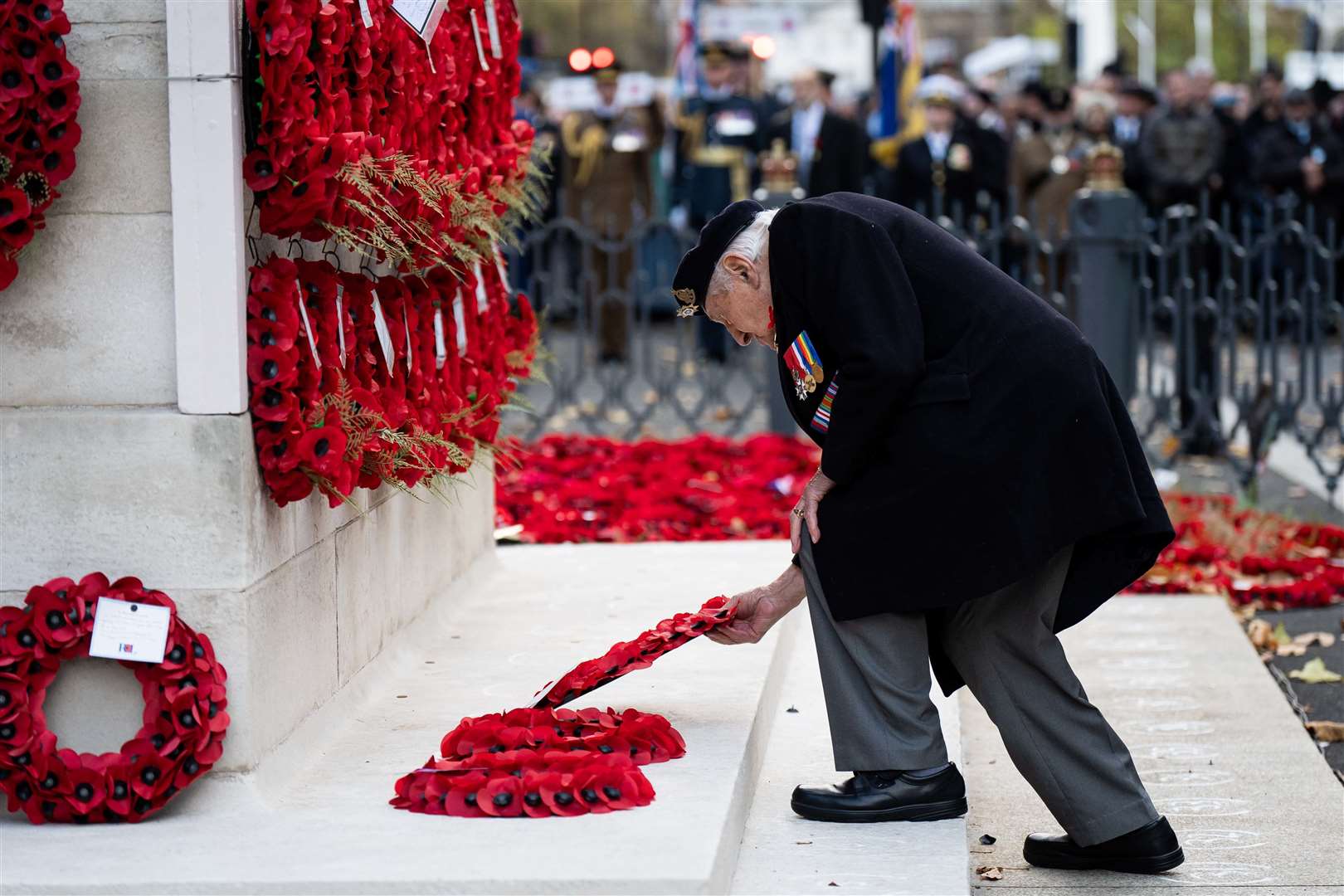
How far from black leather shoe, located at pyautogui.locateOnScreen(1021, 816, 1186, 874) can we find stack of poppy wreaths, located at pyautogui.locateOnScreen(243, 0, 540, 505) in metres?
1.70

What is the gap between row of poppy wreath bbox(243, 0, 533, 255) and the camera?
150 inches

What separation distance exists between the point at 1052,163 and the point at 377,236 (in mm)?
13612

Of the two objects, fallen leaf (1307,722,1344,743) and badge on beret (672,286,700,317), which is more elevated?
badge on beret (672,286,700,317)

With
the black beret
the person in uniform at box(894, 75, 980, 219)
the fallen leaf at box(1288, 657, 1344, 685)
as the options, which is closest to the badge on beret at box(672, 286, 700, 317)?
the black beret

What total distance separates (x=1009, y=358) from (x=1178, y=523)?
4.83 metres

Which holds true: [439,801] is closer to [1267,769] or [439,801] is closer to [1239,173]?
[1267,769]

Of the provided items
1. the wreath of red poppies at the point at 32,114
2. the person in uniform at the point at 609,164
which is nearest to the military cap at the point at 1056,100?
the person in uniform at the point at 609,164

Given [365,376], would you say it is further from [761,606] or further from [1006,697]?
[1006,697]

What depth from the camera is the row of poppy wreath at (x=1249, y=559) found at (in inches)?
293

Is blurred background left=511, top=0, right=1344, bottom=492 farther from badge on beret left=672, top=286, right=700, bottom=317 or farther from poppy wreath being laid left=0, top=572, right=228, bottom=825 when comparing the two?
poppy wreath being laid left=0, top=572, right=228, bottom=825

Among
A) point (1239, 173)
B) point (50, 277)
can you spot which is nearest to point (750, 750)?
point (50, 277)

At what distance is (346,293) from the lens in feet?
14.7

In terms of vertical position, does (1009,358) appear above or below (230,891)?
above

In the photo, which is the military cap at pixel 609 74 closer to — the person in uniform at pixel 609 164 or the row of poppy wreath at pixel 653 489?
the person in uniform at pixel 609 164
